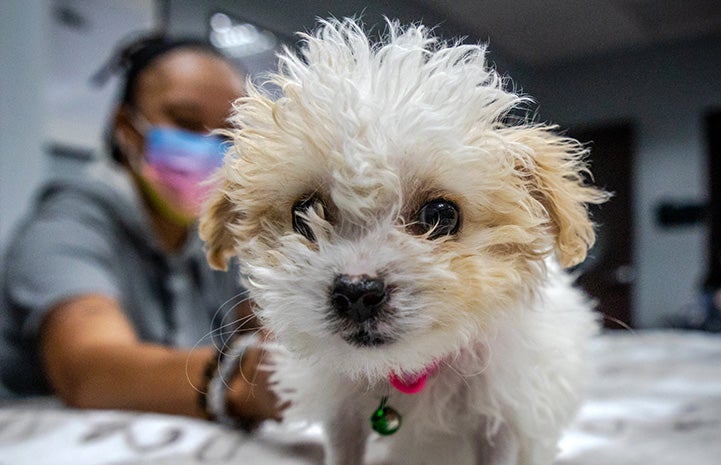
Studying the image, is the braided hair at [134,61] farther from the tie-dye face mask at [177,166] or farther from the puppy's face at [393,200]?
the puppy's face at [393,200]

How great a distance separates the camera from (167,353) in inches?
26.4

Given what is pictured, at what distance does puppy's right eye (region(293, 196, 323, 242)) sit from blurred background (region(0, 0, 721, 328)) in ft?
0.31

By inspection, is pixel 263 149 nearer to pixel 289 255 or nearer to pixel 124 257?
pixel 289 255

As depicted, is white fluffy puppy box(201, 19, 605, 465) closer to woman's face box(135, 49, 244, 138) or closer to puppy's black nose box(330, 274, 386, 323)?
puppy's black nose box(330, 274, 386, 323)

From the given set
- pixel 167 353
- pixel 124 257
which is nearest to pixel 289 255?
pixel 167 353

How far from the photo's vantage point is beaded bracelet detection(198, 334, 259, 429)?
0.55 metres

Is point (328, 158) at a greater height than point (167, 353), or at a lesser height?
greater

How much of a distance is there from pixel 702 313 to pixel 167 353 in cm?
138

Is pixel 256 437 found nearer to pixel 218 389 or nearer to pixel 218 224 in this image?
pixel 218 389

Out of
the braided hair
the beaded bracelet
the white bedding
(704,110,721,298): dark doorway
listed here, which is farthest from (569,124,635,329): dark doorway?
(704,110,721,298): dark doorway

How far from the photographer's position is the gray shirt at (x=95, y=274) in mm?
787

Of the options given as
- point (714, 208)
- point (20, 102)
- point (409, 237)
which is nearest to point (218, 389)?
point (409, 237)

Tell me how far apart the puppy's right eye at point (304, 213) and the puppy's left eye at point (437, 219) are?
0.05 m

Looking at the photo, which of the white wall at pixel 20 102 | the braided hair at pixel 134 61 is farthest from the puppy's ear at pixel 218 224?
the white wall at pixel 20 102
